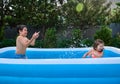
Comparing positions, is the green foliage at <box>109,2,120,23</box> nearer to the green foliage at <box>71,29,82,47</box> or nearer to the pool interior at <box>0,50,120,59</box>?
the green foliage at <box>71,29,82,47</box>

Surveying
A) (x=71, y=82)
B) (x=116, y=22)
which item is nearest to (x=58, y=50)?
(x=71, y=82)

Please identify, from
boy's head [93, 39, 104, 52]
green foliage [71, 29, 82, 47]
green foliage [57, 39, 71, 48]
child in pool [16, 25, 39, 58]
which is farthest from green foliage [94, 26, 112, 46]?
child in pool [16, 25, 39, 58]

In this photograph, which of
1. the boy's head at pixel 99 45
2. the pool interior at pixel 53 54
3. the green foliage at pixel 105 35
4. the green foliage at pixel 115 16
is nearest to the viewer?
the boy's head at pixel 99 45

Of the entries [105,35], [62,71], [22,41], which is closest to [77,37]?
[105,35]

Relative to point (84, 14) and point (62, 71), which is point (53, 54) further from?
point (84, 14)

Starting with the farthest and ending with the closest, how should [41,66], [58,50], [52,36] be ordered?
1. [52,36]
2. [58,50]
3. [41,66]

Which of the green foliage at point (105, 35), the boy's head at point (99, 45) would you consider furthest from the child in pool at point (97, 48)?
the green foliage at point (105, 35)

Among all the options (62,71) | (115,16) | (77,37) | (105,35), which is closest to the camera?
(62,71)

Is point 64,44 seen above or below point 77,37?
below

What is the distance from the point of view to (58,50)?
26.3 ft

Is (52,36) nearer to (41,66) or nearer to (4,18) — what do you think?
(4,18)

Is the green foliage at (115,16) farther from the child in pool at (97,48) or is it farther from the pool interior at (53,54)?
the child in pool at (97,48)

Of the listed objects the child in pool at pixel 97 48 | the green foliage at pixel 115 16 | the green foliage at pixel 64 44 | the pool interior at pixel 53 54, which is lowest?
the green foliage at pixel 64 44

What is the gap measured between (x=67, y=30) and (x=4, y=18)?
309 cm
